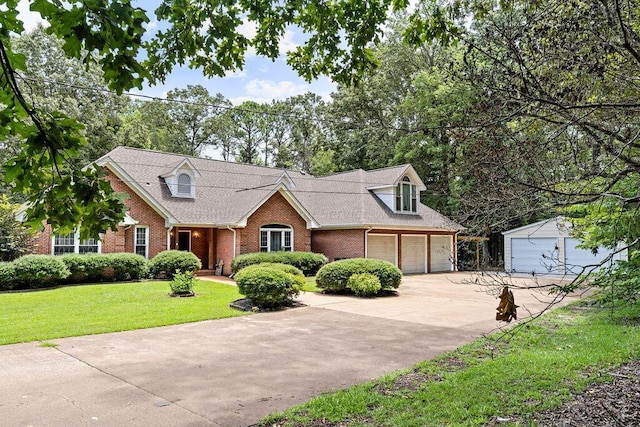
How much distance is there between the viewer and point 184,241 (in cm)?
2303

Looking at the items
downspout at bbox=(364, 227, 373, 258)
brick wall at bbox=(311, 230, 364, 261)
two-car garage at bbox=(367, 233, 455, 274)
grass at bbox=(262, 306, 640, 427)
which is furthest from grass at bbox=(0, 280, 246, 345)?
two-car garage at bbox=(367, 233, 455, 274)

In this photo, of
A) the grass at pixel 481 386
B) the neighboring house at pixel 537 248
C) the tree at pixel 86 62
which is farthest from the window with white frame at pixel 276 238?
the tree at pixel 86 62

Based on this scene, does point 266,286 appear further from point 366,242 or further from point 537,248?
point 537,248

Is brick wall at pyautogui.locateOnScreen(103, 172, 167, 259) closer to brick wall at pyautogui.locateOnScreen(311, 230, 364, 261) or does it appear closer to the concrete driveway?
brick wall at pyautogui.locateOnScreen(311, 230, 364, 261)

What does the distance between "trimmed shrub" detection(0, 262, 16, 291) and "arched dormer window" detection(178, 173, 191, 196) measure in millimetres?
8849

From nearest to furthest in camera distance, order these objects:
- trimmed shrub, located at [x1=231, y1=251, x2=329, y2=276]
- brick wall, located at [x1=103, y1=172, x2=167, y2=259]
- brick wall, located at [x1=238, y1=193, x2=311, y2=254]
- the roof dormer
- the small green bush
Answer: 1. the small green bush
2. trimmed shrub, located at [x1=231, y1=251, x2=329, y2=276]
3. brick wall, located at [x1=103, y1=172, x2=167, y2=259]
4. brick wall, located at [x1=238, y1=193, x2=311, y2=254]
5. the roof dormer

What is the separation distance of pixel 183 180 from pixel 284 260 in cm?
709

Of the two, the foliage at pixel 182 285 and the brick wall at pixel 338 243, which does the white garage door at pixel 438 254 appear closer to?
the brick wall at pixel 338 243

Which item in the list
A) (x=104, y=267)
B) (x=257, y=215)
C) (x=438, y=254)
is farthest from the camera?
(x=438, y=254)

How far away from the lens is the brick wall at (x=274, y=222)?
2159 centimetres

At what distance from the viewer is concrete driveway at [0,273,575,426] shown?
4.98m

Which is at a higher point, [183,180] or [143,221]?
[183,180]

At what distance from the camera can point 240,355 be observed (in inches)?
296

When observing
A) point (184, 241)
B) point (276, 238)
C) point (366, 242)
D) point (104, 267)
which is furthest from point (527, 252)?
point (104, 267)
